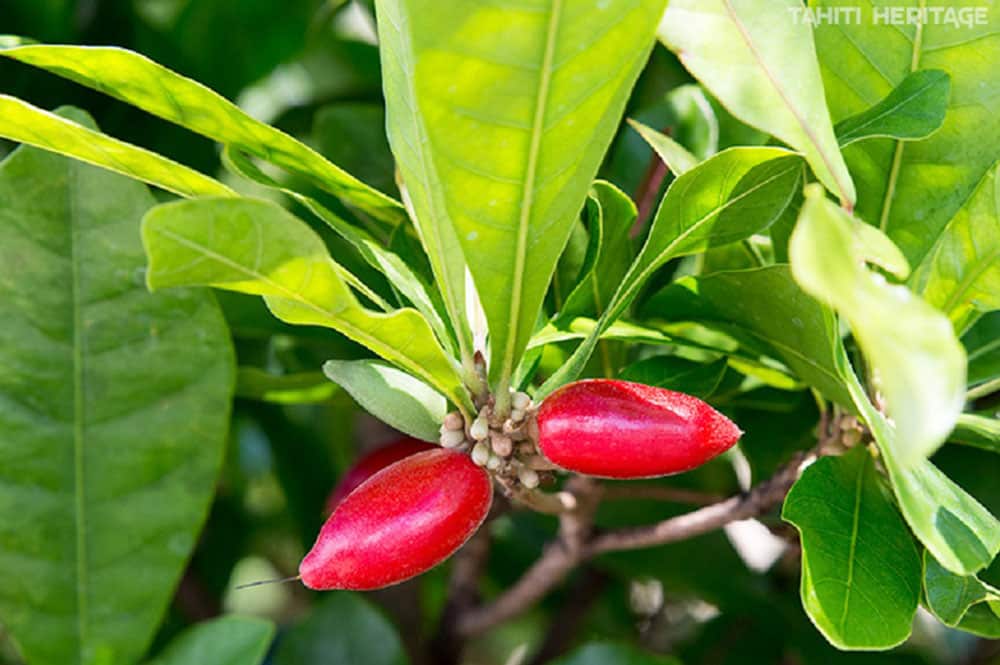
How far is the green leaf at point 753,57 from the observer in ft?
2.26

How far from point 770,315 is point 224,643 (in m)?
0.51

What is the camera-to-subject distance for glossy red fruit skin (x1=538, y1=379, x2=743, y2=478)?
2.11 feet

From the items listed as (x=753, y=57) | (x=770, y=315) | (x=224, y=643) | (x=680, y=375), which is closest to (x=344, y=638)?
(x=224, y=643)

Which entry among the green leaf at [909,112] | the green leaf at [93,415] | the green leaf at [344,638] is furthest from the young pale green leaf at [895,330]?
the green leaf at [344,638]

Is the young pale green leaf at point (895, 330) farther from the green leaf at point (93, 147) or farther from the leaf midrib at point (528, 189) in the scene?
the green leaf at point (93, 147)

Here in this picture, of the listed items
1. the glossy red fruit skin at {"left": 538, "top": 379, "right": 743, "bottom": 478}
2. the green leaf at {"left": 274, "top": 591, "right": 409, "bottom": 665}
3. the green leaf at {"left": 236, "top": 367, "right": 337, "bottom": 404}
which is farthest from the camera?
the green leaf at {"left": 274, "top": 591, "right": 409, "bottom": 665}

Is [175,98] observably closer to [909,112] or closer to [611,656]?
[909,112]

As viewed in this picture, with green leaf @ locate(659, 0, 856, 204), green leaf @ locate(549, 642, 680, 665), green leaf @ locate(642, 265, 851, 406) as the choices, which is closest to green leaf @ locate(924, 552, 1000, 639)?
green leaf @ locate(642, 265, 851, 406)

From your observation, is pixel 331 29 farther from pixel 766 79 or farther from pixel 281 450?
pixel 766 79

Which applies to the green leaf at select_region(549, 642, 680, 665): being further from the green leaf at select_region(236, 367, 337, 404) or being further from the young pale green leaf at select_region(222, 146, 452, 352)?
the young pale green leaf at select_region(222, 146, 452, 352)

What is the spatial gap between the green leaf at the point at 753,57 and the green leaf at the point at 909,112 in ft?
0.13

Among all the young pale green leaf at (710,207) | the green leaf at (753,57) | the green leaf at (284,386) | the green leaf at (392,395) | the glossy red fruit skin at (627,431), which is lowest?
the green leaf at (284,386)

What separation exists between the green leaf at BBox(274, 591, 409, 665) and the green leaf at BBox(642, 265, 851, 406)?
481 millimetres

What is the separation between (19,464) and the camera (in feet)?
3.11
